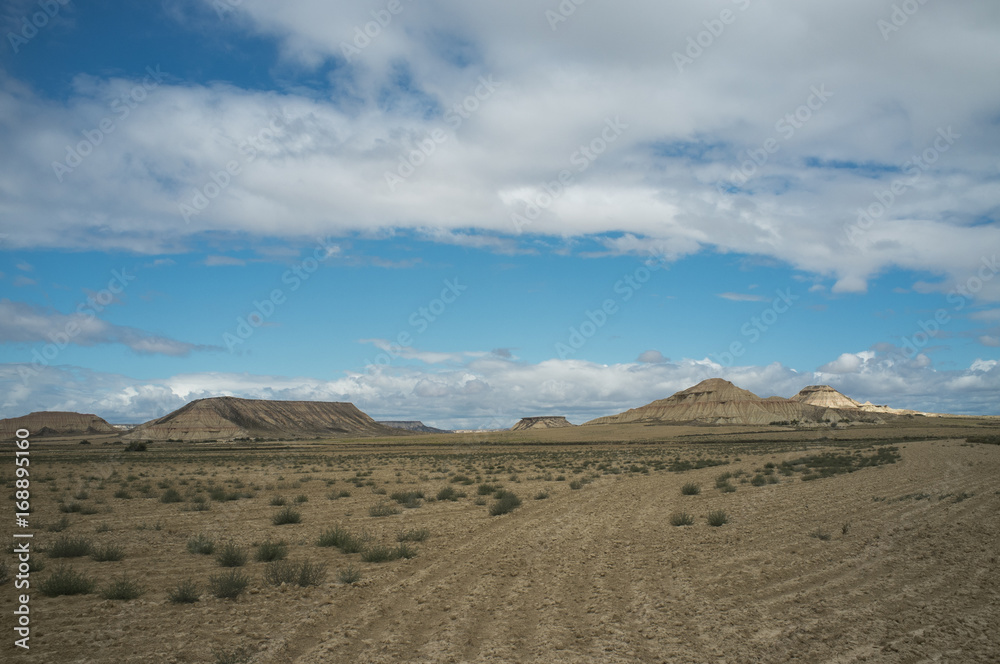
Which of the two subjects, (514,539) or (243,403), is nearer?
(514,539)

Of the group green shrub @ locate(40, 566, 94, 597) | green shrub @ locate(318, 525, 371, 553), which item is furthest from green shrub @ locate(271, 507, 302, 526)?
green shrub @ locate(40, 566, 94, 597)

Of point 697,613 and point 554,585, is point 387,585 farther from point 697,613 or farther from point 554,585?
point 697,613

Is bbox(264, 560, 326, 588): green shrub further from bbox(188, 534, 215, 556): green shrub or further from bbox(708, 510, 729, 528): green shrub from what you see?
bbox(708, 510, 729, 528): green shrub

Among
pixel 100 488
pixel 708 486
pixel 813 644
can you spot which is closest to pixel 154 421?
pixel 100 488

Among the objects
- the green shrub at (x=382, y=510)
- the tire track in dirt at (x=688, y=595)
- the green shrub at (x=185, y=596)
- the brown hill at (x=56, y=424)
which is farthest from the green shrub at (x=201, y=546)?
the brown hill at (x=56, y=424)

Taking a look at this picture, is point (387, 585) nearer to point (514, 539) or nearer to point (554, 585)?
point (554, 585)

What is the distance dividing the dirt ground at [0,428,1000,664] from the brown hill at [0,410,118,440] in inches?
8259

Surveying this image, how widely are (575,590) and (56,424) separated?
757 feet

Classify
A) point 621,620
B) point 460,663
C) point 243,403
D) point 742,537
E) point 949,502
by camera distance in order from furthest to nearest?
1. point 243,403
2. point 949,502
3. point 742,537
4. point 621,620
5. point 460,663

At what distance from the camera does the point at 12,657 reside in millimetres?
6586

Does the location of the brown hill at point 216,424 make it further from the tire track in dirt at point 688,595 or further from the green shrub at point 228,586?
the tire track in dirt at point 688,595

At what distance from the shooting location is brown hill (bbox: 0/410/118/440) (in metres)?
181

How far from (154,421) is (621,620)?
19199 cm

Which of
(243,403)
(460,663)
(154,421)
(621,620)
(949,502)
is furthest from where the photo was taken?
(243,403)
